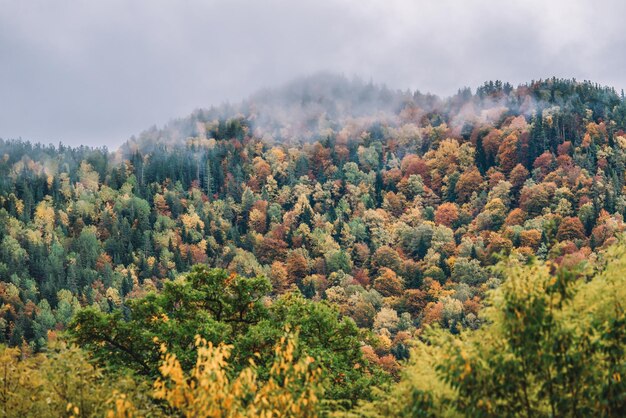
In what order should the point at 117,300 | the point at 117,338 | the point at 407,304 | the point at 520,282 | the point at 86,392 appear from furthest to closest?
the point at 117,300, the point at 407,304, the point at 117,338, the point at 86,392, the point at 520,282

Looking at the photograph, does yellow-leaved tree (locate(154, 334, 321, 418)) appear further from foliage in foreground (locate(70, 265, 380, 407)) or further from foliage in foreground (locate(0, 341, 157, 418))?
foliage in foreground (locate(70, 265, 380, 407))

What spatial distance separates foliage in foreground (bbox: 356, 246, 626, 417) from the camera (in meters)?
14.2

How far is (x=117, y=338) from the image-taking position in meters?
36.2

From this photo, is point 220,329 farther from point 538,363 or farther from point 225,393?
point 538,363

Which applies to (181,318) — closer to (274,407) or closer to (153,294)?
(153,294)

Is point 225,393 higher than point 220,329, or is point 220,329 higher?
point 220,329

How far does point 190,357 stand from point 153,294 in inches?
251

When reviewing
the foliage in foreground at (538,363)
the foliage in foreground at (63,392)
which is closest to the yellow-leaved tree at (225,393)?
the foliage in foreground at (63,392)

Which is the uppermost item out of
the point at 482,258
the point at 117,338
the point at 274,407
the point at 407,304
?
the point at 482,258

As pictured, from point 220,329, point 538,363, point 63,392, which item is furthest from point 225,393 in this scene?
point 220,329

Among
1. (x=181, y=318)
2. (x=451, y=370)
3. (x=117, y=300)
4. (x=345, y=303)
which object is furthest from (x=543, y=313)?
(x=117, y=300)

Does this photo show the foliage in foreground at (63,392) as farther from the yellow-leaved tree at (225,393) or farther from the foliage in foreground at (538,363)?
the foliage in foreground at (538,363)

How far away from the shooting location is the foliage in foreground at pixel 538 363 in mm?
14188

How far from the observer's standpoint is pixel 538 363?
569 inches
